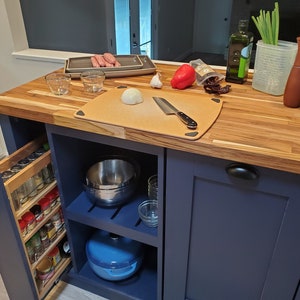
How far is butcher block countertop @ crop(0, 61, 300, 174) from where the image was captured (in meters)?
0.70

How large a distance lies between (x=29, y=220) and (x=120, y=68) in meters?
0.69

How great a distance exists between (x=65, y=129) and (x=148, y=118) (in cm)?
28

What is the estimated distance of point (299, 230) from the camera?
0.76 metres

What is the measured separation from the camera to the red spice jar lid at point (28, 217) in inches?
40.7

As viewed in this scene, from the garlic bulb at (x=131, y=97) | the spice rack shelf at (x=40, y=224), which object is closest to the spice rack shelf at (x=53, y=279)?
the spice rack shelf at (x=40, y=224)

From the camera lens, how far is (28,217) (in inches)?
40.9

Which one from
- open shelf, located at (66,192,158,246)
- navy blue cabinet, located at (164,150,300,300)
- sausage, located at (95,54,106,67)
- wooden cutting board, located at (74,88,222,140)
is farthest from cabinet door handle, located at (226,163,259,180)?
sausage, located at (95,54,106,67)

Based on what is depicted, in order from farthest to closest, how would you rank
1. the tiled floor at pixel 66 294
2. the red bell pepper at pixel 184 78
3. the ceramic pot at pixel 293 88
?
the tiled floor at pixel 66 294, the red bell pepper at pixel 184 78, the ceramic pot at pixel 293 88

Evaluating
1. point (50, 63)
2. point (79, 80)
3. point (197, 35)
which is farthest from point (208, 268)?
point (197, 35)

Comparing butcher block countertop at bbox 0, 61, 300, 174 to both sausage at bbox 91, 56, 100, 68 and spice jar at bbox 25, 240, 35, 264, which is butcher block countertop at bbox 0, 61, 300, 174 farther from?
spice jar at bbox 25, 240, 35, 264

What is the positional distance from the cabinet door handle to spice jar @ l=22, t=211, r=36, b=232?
0.73 meters

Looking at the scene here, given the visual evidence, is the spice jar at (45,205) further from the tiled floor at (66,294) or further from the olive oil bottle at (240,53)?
the olive oil bottle at (240,53)

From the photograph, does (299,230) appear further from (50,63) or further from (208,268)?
(50,63)

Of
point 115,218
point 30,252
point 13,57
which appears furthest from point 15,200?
point 13,57
